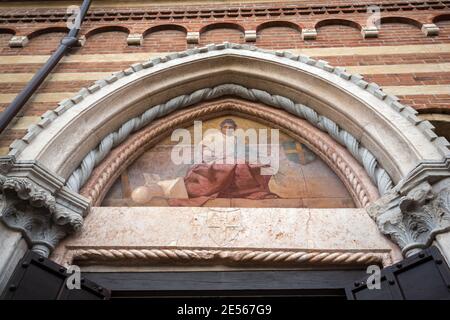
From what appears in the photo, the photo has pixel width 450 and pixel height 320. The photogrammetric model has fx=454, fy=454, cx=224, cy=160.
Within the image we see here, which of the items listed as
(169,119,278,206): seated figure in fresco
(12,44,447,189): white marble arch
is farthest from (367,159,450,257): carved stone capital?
(169,119,278,206): seated figure in fresco

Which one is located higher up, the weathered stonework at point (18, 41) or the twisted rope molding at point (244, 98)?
the weathered stonework at point (18, 41)

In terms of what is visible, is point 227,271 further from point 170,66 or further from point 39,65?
point 39,65

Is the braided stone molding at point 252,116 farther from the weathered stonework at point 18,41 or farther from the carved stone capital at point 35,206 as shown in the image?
the weathered stonework at point 18,41

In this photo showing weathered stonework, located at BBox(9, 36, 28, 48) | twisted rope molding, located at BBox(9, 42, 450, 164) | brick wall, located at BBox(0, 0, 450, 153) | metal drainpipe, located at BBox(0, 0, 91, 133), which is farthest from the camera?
weathered stonework, located at BBox(9, 36, 28, 48)

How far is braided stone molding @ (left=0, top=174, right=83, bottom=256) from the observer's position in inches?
137

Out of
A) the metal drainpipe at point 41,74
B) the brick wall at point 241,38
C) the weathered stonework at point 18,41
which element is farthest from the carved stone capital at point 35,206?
the weathered stonework at point 18,41

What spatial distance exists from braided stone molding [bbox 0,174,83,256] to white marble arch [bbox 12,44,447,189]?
1.24 feet

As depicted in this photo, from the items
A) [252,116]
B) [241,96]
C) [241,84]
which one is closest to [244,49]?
[241,84]

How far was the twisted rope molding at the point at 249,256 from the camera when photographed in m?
3.58

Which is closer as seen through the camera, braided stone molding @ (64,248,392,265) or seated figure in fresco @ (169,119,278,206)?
braided stone molding @ (64,248,392,265)

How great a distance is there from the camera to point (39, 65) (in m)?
5.68

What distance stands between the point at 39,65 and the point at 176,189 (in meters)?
2.67

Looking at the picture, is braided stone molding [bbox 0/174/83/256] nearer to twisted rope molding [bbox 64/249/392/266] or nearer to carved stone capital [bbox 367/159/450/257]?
twisted rope molding [bbox 64/249/392/266]

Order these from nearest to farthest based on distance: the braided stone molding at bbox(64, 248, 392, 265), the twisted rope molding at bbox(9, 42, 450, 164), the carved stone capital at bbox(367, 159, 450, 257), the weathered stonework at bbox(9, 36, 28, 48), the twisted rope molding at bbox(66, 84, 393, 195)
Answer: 1. the carved stone capital at bbox(367, 159, 450, 257)
2. the braided stone molding at bbox(64, 248, 392, 265)
3. the twisted rope molding at bbox(9, 42, 450, 164)
4. the twisted rope molding at bbox(66, 84, 393, 195)
5. the weathered stonework at bbox(9, 36, 28, 48)
